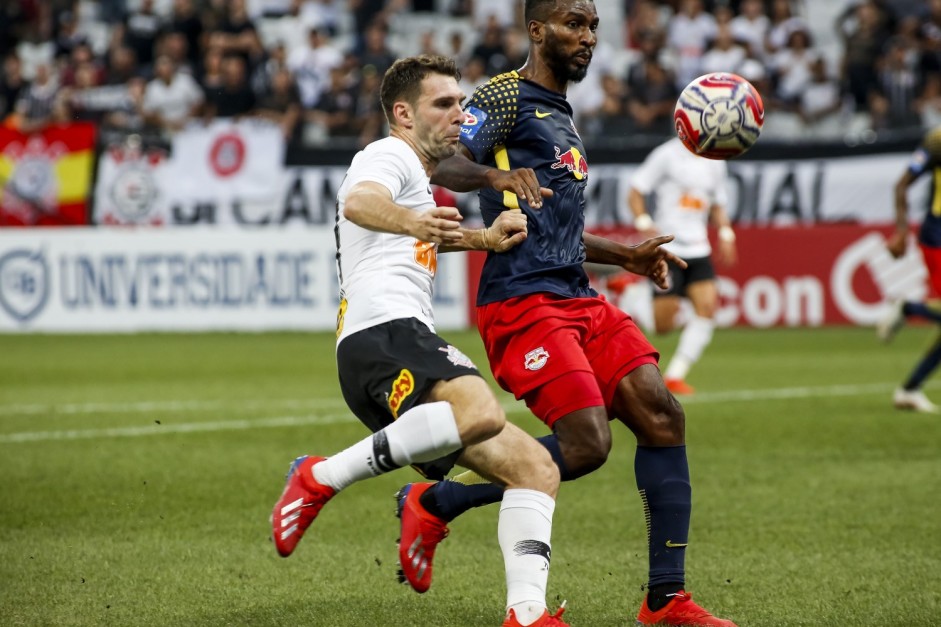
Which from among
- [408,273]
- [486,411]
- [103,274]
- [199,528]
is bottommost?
[103,274]

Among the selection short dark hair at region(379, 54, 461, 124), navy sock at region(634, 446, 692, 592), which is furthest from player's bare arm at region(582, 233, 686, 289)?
short dark hair at region(379, 54, 461, 124)

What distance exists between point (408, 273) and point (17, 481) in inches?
170

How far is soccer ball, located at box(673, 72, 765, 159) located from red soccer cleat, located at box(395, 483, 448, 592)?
5.98 ft

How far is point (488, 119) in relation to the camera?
5.44m

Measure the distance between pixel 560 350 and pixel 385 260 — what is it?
799 millimetres

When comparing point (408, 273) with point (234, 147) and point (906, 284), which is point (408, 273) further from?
point (234, 147)

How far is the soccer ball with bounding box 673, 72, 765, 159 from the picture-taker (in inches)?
226

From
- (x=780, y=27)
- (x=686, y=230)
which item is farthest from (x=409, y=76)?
(x=780, y=27)

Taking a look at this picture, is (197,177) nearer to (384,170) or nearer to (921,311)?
(921,311)

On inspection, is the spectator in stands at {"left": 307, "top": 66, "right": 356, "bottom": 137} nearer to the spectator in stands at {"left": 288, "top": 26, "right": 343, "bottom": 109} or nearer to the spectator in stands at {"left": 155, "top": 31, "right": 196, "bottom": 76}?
the spectator in stands at {"left": 288, "top": 26, "right": 343, "bottom": 109}

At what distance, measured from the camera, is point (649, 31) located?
21984mm

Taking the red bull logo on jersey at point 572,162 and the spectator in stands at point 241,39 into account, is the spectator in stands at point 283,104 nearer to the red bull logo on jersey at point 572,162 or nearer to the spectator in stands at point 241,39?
the spectator in stands at point 241,39

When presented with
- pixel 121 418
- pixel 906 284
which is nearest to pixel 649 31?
pixel 906 284

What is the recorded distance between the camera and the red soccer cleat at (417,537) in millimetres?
4992
